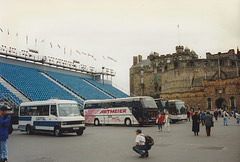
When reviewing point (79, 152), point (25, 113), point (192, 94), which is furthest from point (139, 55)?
point (79, 152)

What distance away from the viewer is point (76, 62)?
182 ft

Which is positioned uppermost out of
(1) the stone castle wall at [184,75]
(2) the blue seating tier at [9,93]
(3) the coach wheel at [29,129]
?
(1) the stone castle wall at [184,75]

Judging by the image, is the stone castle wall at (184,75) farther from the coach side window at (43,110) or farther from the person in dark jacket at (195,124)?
the coach side window at (43,110)

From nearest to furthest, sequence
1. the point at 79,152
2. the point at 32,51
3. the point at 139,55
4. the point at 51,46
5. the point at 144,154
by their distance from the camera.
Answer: the point at 144,154, the point at 79,152, the point at 32,51, the point at 51,46, the point at 139,55

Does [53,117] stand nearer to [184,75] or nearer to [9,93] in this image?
[9,93]

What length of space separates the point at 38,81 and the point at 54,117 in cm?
2364

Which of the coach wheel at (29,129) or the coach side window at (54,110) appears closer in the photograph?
the coach side window at (54,110)

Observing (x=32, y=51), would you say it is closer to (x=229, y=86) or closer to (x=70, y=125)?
(x=70, y=125)

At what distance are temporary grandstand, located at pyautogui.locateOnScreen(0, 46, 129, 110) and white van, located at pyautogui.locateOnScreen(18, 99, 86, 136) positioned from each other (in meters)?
8.56

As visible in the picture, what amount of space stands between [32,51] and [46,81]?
26.0ft

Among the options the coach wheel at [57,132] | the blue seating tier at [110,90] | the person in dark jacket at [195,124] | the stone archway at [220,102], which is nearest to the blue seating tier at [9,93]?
the coach wheel at [57,132]

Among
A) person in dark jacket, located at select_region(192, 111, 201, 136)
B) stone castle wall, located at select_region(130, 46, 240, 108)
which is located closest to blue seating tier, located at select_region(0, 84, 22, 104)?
person in dark jacket, located at select_region(192, 111, 201, 136)

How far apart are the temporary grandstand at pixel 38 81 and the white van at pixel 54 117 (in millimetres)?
8561

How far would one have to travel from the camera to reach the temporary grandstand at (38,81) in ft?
106
